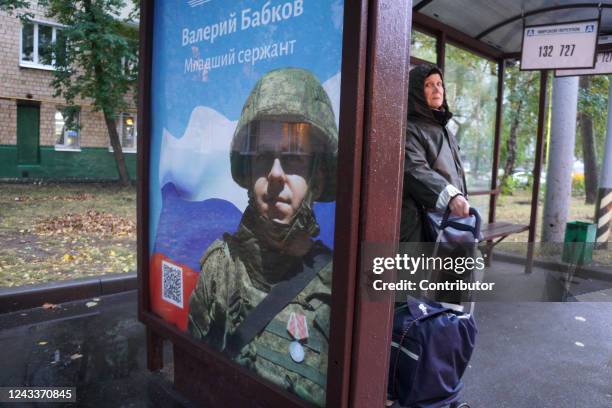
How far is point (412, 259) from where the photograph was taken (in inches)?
103

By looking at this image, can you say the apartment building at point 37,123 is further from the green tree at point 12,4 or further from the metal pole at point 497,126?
the metal pole at point 497,126

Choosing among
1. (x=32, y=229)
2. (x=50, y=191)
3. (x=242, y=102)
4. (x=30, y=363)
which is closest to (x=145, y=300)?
(x=30, y=363)

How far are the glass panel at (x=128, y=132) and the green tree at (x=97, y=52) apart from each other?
4.62 metres

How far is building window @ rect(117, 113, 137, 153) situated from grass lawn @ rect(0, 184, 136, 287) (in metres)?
6.40

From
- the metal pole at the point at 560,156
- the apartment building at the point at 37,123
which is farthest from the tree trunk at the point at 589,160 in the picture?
the apartment building at the point at 37,123

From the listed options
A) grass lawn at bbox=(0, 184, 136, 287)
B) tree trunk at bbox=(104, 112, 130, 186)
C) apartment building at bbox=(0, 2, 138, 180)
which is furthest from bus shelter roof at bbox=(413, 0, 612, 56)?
apartment building at bbox=(0, 2, 138, 180)

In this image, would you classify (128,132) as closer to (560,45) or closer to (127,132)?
(127,132)

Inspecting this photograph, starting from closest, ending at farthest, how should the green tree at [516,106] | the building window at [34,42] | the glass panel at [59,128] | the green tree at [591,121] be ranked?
the green tree at [591,121] → the green tree at [516,106] → the building window at [34,42] → the glass panel at [59,128]

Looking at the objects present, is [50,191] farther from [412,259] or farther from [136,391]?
[412,259]

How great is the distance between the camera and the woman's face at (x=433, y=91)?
298 cm

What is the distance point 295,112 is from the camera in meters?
2.00

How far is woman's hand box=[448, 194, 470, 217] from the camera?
2379mm

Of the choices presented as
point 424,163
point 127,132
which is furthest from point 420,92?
point 127,132

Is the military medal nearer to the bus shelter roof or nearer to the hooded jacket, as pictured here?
the hooded jacket
